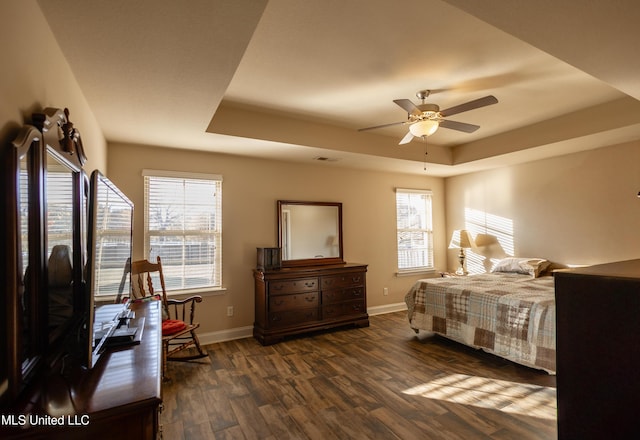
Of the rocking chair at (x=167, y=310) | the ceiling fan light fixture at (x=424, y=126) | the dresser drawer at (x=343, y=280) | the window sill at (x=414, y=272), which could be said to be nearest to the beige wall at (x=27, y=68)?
the rocking chair at (x=167, y=310)

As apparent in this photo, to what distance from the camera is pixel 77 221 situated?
1581 mm

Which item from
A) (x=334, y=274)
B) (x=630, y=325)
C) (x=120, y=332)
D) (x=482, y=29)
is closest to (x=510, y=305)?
(x=334, y=274)

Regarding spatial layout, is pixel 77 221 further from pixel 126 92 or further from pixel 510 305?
pixel 510 305

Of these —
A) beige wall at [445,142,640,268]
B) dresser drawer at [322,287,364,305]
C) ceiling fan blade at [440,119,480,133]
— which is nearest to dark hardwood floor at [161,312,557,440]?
dresser drawer at [322,287,364,305]

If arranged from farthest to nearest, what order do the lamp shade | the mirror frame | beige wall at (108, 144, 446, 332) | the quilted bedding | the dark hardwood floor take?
the lamp shade
the mirror frame
beige wall at (108, 144, 446, 332)
the quilted bedding
the dark hardwood floor

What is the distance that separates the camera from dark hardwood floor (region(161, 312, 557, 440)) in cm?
214

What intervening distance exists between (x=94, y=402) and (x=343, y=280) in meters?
3.55

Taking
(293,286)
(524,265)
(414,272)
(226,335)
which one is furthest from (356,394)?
(414,272)

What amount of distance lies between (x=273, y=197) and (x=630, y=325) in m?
3.95

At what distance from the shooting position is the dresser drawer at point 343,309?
4.23 meters

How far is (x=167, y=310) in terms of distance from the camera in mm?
3281

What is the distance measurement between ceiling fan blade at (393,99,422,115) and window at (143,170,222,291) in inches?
95.5

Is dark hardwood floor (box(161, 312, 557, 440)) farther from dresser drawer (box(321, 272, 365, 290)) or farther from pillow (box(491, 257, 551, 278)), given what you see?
pillow (box(491, 257, 551, 278))

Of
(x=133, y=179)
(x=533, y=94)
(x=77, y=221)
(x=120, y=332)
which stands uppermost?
(x=533, y=94)
